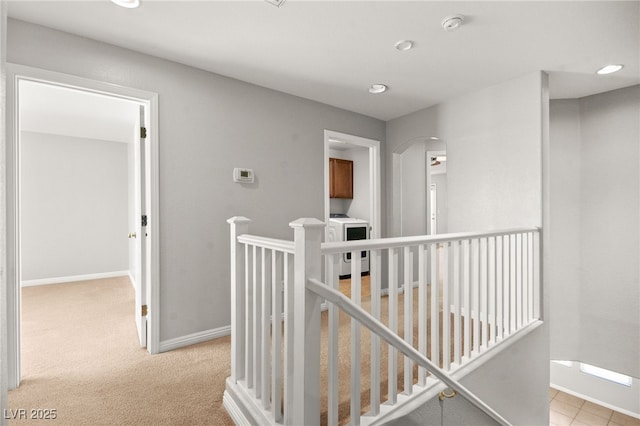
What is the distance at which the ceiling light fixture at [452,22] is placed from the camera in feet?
6.46

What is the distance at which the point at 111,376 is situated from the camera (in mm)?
2088

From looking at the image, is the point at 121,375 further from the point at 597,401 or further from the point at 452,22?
the point at 597,401

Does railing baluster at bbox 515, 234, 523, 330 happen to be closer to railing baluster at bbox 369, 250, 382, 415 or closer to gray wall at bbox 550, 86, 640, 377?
gray wall at bbox 550, 86, 640, 377

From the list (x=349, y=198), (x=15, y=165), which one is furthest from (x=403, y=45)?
(x=349, y=198)

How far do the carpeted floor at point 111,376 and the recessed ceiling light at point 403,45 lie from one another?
2.68 meters

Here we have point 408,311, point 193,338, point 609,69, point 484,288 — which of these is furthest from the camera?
point 609,69

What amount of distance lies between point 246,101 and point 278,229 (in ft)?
4.17

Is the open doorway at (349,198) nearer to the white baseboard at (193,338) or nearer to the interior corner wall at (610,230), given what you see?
the white baseboard at (193,338)

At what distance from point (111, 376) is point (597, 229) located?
185 inches

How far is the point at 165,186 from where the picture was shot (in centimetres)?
247

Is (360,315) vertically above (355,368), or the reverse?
(360,315)

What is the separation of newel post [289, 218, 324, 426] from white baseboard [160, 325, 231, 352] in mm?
1589

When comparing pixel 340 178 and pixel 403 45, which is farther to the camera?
pixel 340 178

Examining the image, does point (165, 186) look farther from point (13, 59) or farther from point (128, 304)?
point (128, 304)
